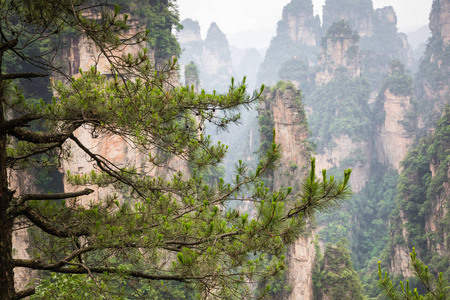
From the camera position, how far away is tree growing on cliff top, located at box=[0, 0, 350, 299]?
2.54 meters

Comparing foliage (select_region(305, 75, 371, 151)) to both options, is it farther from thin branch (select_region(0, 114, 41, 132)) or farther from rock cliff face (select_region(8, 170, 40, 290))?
thin branch (select_region(0, 114, 41, 132))

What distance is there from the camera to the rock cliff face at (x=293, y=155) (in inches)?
581

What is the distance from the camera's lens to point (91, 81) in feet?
11.2

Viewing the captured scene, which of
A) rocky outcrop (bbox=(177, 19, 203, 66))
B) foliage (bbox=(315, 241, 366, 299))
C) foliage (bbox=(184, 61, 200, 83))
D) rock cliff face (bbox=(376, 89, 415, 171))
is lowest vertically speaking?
foliage (bbox=(315, 241, 366, 299))

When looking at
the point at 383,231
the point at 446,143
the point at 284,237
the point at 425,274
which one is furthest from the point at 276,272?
the point at 383,231

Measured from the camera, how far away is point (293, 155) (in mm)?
16531

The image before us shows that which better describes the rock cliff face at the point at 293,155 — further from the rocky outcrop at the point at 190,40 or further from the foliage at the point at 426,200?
the rocky outcrop at the point at 190,40

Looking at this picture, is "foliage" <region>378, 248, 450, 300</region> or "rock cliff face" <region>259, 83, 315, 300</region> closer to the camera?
"foliage" <region>378, 248, 450, 300</region>

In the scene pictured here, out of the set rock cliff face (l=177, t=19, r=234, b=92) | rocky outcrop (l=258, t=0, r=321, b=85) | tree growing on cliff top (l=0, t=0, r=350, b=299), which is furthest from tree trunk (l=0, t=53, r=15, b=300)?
rock cliff face (l=177, t=19, r=234, b=92)

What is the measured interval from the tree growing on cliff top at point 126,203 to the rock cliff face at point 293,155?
1250 centimetres

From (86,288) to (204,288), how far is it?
127 cm

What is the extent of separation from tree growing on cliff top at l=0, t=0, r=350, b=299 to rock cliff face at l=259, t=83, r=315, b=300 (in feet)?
41.0

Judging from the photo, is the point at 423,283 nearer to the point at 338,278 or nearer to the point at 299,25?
the point at 338,278

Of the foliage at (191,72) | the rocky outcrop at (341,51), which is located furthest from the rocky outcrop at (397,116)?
the foliage at (191,72)
